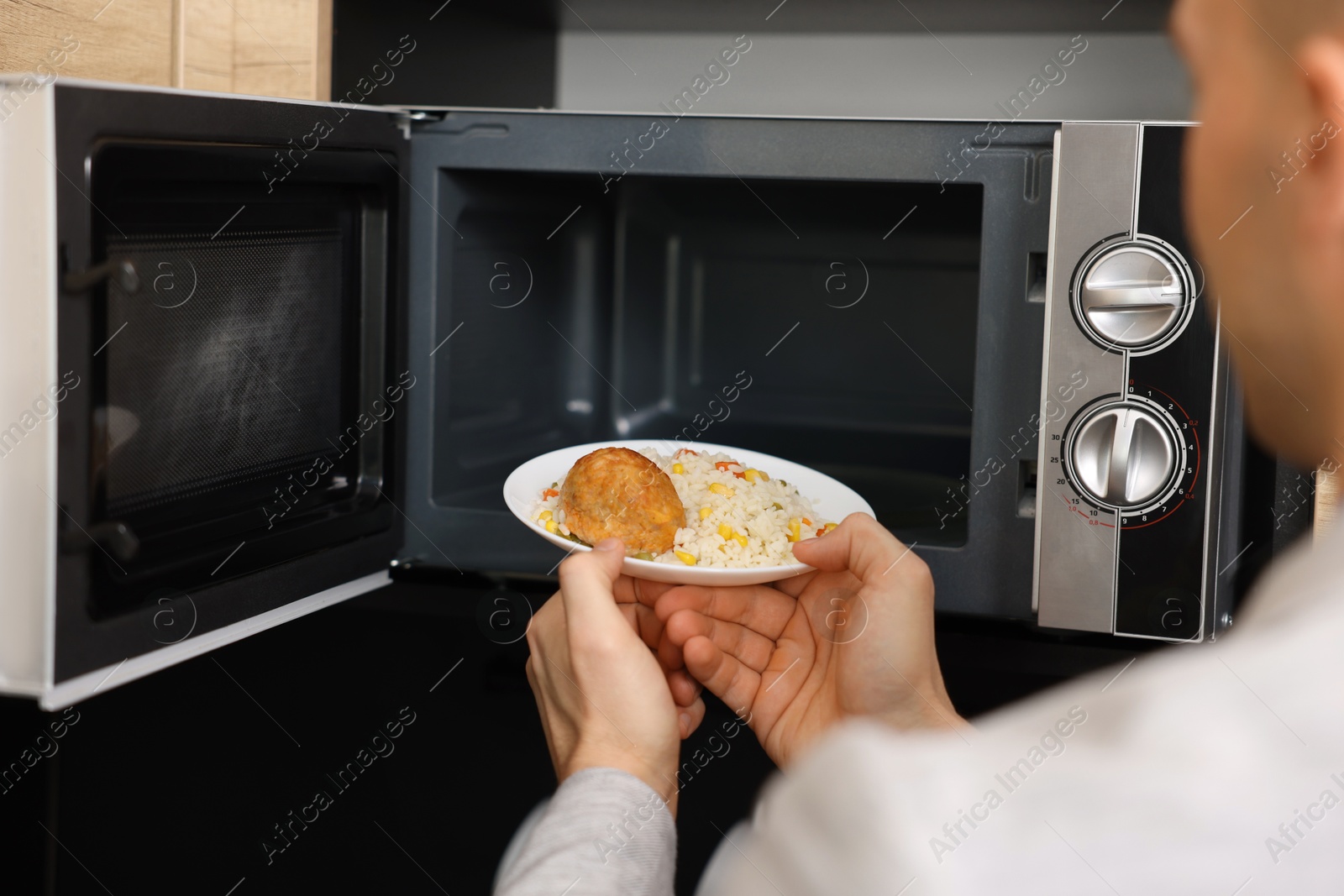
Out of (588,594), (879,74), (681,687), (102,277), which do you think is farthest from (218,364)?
(879,74)

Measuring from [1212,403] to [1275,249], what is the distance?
0.42m

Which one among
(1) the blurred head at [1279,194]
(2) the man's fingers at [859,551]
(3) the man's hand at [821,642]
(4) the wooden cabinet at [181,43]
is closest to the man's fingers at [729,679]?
(3) the man's hand at [821,642]

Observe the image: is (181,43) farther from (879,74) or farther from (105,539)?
(879,74)

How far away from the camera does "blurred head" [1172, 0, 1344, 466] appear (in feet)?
1.20

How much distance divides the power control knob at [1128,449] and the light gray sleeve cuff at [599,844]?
0.39 m

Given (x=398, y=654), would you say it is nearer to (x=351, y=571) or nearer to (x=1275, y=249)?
(x=351, y=571)

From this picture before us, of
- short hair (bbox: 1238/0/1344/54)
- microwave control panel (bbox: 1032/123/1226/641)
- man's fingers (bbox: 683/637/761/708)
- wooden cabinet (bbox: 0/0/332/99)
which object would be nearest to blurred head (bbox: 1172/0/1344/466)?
Answer: short hair (bbox: 1238/0/1344/54)

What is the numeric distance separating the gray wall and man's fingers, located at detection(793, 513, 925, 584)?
0.65 meters

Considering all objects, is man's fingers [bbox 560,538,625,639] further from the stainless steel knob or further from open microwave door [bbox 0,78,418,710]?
the stainless steel knob

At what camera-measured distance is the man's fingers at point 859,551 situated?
77cm

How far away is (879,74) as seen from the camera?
1.29 metres

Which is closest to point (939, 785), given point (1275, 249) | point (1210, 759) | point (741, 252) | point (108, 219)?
point (1210, 759)

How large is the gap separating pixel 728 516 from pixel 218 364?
37 cm

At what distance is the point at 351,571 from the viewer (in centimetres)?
86
